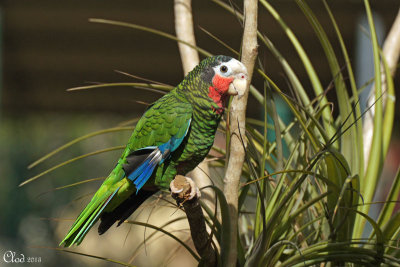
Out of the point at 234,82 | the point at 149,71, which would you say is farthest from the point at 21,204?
the point at 234,82

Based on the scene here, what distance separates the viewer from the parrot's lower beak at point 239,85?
107 cm

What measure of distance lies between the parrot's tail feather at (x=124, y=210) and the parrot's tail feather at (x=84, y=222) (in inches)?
2.3

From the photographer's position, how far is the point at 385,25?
3.23m

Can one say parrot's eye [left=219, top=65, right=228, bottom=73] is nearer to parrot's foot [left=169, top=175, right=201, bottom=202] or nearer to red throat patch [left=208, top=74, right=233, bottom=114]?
red throat patch [left=208, top=74, right=233, bottom=114]

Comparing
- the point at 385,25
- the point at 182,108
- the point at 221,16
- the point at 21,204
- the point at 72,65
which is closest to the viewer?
the point at 182,108

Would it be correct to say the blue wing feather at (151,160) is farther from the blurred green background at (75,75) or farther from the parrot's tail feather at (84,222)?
the blurred green background at (75,75)

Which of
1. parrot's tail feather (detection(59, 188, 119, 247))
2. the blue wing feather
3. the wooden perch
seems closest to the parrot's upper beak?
the blue wing feather

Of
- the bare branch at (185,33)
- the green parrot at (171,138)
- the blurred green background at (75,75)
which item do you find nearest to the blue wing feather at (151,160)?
the green parrot at (171,138)

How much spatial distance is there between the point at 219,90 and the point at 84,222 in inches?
16.7

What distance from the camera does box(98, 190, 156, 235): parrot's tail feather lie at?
1172 millimetres

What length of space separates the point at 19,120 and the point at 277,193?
3735 millimetres

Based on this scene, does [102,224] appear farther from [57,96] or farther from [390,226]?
[57,96]

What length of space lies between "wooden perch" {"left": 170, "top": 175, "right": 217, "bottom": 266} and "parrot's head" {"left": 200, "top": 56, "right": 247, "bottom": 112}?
0.78 ft

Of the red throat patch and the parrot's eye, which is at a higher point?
the parrot's eye
